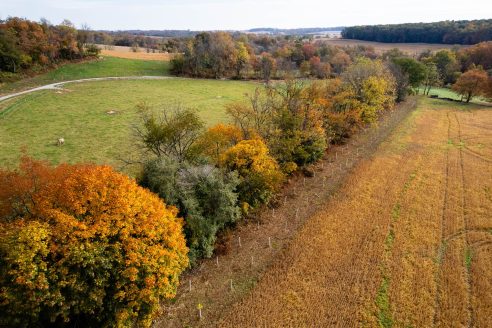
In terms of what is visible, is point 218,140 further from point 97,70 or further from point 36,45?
point 36,45

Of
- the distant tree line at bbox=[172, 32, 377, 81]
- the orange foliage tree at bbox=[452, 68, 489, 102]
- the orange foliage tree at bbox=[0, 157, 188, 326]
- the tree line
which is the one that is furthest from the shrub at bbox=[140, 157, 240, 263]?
the orange foliage tree at bbox=[452, 68, 489, 102]

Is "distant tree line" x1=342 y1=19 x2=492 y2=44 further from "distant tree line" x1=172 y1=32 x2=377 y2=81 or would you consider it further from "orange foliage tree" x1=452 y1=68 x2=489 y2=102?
"orange foliage tree" x1=452 y1=68 x2=489 y2=102

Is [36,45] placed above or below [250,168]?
above

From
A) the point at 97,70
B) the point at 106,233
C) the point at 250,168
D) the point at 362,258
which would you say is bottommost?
the point at 362,258

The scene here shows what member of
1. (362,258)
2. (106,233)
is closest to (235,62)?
(362,258)

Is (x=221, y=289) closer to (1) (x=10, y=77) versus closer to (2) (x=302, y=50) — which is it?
(1) (x=10, y=77)

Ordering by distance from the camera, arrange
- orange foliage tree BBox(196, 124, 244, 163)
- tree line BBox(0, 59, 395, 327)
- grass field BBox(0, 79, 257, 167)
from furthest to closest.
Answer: grass field BBox(0, 79, 257, 167), orange foliage tree BBox(196, 124, 244, 163), tree line BBox(0, 59, 395, 327)

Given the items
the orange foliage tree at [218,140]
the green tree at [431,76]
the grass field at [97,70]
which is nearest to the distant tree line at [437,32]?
the green tree at [431,76]
